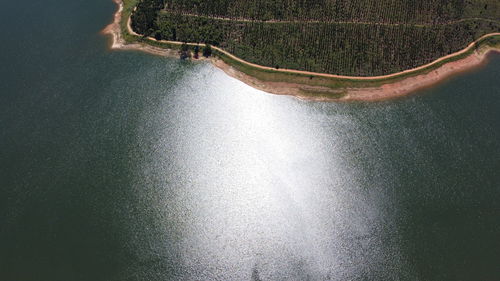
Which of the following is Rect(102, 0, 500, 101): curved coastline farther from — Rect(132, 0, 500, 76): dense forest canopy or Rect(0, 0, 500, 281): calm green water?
Rect(0, 0, 500, 281): calm green water

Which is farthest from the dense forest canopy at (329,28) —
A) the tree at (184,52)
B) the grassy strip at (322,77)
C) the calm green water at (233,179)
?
the calm green water at (233,179)

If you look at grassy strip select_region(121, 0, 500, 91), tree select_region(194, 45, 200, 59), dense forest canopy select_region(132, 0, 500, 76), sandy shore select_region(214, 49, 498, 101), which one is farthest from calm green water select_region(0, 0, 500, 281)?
dense forest canopy select_region(132, 0, 500, 76)

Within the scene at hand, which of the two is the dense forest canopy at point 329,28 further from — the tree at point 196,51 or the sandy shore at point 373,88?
the sandy shore at point 373,88

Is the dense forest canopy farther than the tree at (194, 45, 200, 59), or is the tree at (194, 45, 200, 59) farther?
the tree at (194, 45, 200, 59)

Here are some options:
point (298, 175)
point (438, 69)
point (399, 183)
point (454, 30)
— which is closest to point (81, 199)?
point (298, 175)

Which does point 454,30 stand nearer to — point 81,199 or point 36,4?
point 81,199

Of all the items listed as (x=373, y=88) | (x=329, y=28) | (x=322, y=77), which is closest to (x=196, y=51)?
(x=322, y=77)
